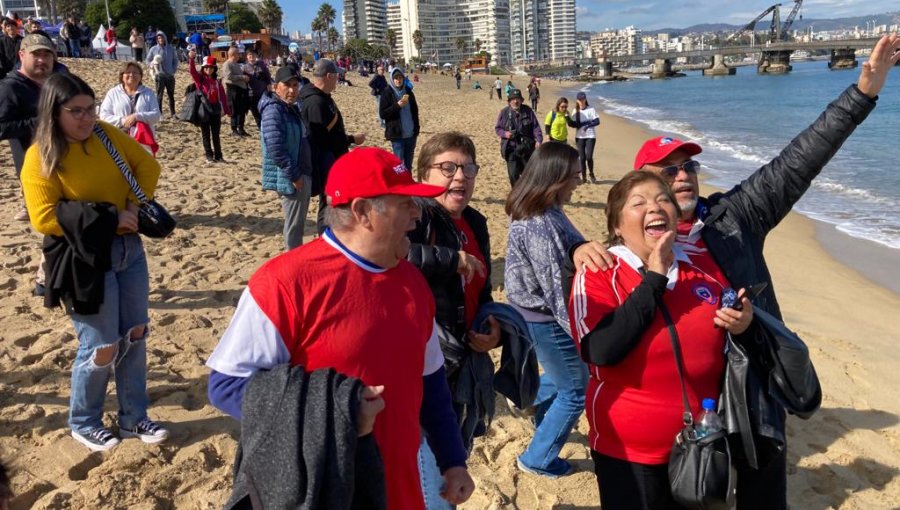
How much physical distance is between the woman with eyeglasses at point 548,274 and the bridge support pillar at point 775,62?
10862 centimetres

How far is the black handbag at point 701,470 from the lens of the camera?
213cm

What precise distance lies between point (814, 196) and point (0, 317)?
13567 mm

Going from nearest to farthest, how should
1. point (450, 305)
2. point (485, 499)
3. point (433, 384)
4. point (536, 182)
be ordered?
point (433, 384) → point (450, 305) → point (536, 182) → point (485, 499)

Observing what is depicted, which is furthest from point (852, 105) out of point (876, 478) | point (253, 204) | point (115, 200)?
point (253, 204)

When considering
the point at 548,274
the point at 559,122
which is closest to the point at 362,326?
the point at 548,274

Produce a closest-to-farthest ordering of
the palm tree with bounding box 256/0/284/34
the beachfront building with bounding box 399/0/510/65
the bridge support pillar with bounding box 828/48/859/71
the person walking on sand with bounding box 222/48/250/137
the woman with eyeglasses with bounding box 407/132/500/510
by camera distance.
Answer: the woman with eyeglasses with bounding box 407/132/500/510 < the person walking on sand with bounding box 222/48/250/137 < the palm tree with bounding box 256/0/284/34 < the bridge support pillar with bounding box 828/48/859/71 < the beachfront building with bounding box 399/0/510/65

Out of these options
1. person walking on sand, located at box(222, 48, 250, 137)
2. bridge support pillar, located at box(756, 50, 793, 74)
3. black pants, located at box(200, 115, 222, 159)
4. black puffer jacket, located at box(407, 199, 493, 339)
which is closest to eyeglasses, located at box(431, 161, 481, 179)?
black puffer jacket, located at box(407, 199, 493, 339)

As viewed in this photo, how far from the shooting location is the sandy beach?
3.45 meters

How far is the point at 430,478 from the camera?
2.30m

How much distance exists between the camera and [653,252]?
2.21m

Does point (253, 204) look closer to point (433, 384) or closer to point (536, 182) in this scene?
point (536, 182)

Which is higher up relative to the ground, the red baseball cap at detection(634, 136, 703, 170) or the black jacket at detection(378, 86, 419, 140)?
the black jacket at detection(378, 86, 419, 140)

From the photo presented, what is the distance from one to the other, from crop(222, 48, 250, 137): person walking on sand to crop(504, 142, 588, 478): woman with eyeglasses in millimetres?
11414

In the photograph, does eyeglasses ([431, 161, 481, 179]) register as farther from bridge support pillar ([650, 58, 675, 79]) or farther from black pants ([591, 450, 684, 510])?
bridge support pillar ([650, 58, 675, 79])
